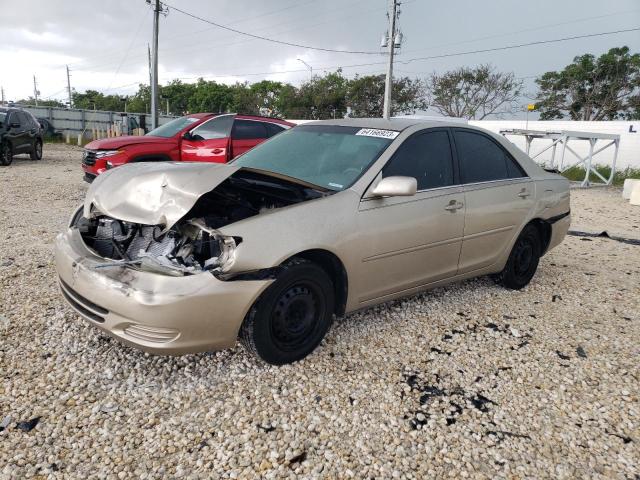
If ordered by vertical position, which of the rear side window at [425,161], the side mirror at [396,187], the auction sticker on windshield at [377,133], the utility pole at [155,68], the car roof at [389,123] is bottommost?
the side mirror at [396,187]

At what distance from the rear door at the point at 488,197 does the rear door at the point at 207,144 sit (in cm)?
526

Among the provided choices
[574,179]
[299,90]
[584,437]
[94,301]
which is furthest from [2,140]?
[299,90]

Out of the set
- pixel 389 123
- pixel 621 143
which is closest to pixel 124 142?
pixel 389 123

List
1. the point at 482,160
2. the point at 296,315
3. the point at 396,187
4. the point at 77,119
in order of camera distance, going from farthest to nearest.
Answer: the point at 77,119 < the point at 482,160 < the point at 396,187 < the point at 296,315

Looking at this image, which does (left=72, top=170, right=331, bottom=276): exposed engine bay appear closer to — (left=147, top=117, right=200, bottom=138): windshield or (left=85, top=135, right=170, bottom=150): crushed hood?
(left=85, top=135, right=170, bottom=150): crushed hood

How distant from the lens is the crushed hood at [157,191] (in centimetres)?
270

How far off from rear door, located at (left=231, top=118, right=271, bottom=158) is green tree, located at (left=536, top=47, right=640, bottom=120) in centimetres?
3055

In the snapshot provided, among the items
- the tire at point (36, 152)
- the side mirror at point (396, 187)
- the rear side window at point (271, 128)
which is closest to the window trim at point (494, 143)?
the side mirror at point (396, 187)

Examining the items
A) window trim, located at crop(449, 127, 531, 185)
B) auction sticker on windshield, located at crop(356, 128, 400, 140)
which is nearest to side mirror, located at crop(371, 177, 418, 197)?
auction sticker on windshield, located at crop(356, 128, 400, 140)

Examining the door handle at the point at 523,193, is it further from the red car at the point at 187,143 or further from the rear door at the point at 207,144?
the rear door at the point at 207,144

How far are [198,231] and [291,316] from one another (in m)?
0.75

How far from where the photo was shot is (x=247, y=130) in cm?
883

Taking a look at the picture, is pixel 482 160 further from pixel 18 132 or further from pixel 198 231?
pixel 18 132

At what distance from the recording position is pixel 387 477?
2115 millimetres
